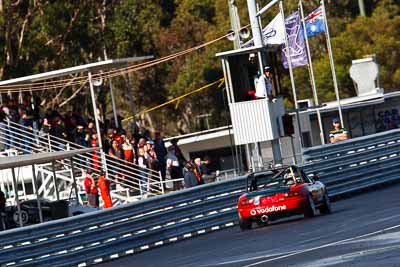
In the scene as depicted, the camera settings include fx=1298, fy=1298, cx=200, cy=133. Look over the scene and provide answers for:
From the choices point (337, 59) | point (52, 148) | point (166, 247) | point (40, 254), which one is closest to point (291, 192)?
point (166, 247)

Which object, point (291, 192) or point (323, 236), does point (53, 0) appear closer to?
point (291, 192)

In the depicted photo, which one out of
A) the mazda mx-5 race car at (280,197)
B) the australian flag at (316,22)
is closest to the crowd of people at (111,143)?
the mazda mx-5 race car at (280,197)

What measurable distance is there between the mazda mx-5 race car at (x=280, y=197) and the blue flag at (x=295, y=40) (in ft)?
59.4

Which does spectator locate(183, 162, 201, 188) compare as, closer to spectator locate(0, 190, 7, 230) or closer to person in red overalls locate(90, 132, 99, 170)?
spectator locate(0, 190, 7, 230)

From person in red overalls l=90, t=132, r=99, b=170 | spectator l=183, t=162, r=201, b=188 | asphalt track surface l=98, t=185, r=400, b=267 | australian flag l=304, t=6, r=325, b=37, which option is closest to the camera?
asphalt track surface l=98, t=185, r=400, b=267

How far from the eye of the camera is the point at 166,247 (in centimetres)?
2461

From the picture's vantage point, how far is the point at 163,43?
75.0 meters

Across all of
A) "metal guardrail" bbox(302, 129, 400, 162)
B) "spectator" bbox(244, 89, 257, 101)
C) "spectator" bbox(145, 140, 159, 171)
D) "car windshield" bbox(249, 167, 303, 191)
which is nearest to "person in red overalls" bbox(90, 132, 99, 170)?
"spectator" bbox(145, 140, 159, 171)

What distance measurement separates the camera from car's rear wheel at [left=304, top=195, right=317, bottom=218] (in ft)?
82.7

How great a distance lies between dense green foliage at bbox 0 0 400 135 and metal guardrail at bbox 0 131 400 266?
28302mm

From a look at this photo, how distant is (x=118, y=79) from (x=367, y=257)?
199 ft

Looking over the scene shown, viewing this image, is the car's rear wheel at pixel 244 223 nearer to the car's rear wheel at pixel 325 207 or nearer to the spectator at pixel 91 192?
the car's rear wheel at pixel 325 207

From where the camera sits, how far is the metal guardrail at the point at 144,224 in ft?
72.9

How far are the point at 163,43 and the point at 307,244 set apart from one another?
2247 inches
